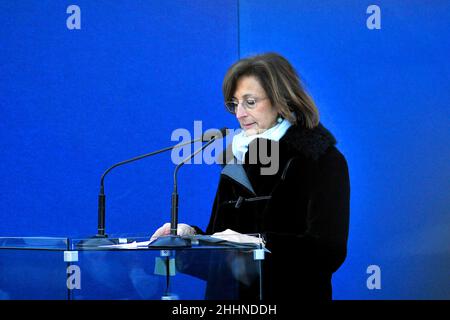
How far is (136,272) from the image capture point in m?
1.73

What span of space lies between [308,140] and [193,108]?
1038 mm

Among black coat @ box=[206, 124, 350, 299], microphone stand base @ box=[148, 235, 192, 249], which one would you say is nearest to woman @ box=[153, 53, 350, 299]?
black coat @ box=[206, 124, 350, 299]

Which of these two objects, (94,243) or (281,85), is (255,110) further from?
(94,243)

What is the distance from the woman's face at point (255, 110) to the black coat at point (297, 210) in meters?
0.07

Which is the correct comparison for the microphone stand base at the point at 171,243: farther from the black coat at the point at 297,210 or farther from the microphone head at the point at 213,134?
the microphone head at the point at 213,134

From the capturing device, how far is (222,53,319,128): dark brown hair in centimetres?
250

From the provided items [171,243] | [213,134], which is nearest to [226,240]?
[171,243]

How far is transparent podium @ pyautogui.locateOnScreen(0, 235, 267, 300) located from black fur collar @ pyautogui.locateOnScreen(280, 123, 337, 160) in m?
0.69

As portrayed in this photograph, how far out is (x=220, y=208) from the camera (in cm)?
254

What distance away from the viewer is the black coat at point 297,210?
211 centimetres

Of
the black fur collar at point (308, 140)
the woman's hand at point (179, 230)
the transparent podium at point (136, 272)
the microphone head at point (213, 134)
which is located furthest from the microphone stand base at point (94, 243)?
the black fur collar at point (308, 140)

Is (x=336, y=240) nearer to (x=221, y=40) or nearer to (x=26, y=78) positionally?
(x=221, y=40)

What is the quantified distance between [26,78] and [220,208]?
1.24m
